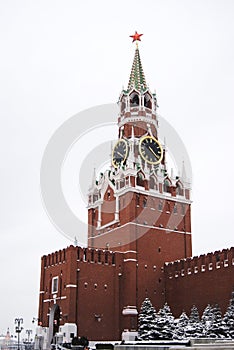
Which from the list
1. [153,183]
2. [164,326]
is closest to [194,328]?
[164,326]

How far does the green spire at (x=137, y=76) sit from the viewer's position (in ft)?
174

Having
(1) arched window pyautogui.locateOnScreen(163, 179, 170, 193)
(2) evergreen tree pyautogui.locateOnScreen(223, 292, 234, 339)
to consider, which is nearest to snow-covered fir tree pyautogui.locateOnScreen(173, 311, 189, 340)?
(2) evergreen tree pyautogui.locateOnScreen(223, 292, 234, 339)

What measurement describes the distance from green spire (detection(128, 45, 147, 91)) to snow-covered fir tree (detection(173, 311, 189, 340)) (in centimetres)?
2560

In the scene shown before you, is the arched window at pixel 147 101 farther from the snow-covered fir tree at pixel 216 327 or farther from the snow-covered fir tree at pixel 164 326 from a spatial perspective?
the snow-covered fir tree at pixel 216 327

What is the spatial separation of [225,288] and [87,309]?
36.8 feet

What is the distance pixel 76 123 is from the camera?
35.2m

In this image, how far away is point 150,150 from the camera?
4956cm

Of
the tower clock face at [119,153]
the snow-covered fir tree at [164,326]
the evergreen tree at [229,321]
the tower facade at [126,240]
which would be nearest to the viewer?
the evergreen tree at [229,321]

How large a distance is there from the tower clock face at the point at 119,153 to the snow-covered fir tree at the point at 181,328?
17.2 meters

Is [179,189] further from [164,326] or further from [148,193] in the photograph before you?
[164,326]

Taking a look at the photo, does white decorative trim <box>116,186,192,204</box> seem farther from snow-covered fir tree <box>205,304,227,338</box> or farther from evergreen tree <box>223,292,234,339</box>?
evergreen tree <box>223,292,234,339</box>

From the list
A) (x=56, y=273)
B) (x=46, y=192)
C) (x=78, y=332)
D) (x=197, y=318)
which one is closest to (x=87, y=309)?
(x=78, y=332)

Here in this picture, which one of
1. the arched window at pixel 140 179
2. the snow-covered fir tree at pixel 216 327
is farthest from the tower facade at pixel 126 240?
the snow-covered fir tree at pixel 216 327

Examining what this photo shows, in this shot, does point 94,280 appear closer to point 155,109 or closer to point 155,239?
point 155,239
